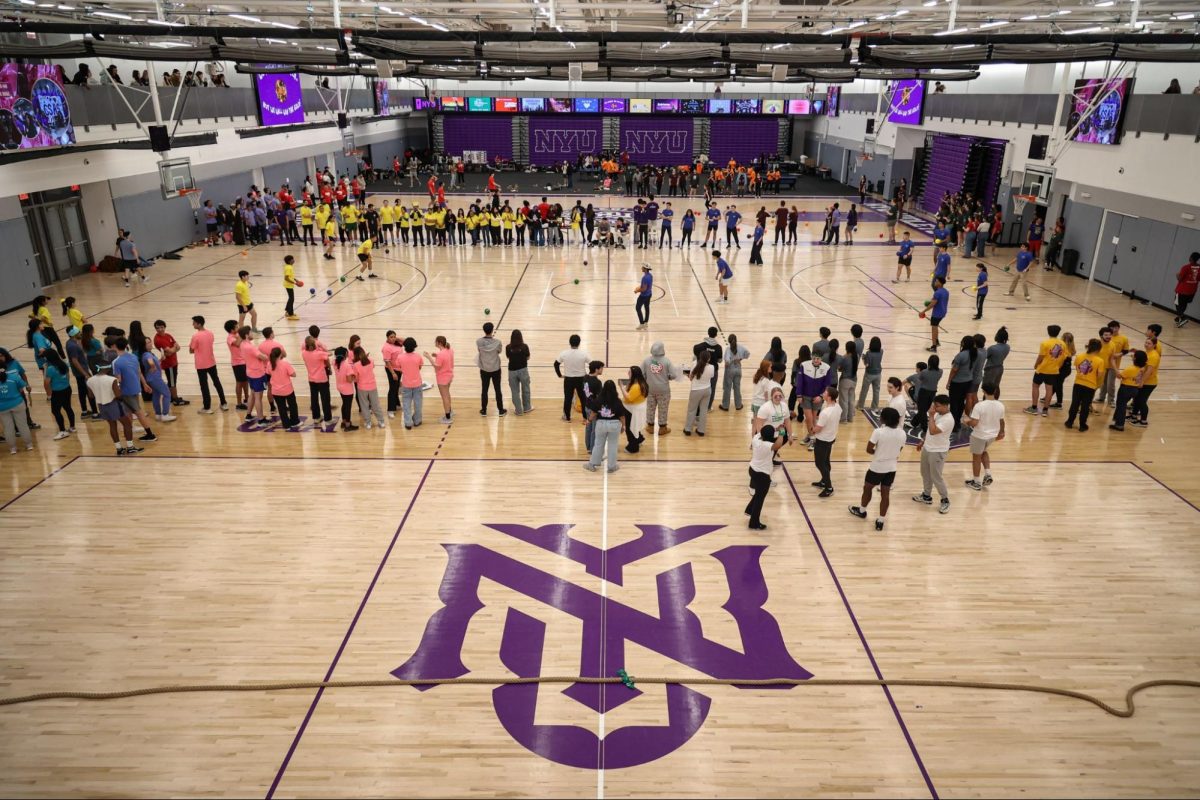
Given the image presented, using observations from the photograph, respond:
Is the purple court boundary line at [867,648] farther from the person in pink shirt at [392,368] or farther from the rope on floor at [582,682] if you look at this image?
the person in pink shirt at [392,368]

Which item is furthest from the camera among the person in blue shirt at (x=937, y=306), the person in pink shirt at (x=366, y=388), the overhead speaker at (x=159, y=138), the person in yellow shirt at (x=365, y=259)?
the person in yellow shirt at (x=365, y=259)

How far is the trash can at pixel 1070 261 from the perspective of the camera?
24203 mm

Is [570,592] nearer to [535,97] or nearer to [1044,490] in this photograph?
[1044,490]

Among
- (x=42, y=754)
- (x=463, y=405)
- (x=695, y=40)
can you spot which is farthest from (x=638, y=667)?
(x=695, y=40)

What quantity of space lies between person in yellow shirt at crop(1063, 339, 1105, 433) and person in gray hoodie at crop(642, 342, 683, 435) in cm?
686

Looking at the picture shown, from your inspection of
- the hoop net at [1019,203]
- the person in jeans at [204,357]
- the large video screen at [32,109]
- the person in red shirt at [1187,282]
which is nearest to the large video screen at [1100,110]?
the hoop net at [1019,203]

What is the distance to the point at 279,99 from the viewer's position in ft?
95.1

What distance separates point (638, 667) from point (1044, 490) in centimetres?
723

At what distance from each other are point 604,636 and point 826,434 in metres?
4.39

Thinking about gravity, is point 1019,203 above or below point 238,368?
above

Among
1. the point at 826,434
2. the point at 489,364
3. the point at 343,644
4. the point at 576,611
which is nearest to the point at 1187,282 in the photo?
A: the point at 826,434

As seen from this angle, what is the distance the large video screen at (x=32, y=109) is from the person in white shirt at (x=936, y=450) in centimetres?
2052

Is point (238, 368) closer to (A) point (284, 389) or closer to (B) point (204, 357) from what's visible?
(B) point (204, 357)

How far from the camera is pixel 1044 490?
10906 millimetres
